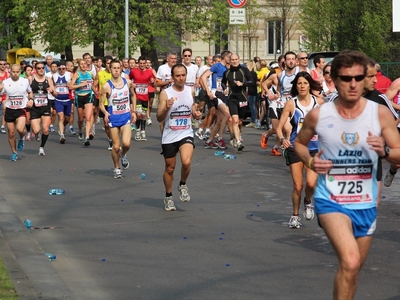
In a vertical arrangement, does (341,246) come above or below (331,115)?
below

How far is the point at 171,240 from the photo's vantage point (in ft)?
32.4

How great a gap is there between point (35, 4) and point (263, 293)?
43600mm

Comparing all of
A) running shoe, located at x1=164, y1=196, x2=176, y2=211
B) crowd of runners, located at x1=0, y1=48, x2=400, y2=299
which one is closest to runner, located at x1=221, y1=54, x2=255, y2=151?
crowd of runners, located at x1=0, y1=48, x2=400, y2=299

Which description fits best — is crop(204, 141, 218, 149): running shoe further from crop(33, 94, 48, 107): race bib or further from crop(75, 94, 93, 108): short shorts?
crop(75, 94, 93, 108): short shorts

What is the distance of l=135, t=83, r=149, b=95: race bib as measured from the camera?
950 inches

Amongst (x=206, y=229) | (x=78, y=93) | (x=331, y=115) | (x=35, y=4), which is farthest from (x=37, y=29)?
(x=331, y=115)

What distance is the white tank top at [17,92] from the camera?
18797 millimetres

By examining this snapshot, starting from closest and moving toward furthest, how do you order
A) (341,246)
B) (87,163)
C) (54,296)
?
(341,246)
(54,296)
(87,163)

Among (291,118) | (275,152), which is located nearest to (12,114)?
(275,152)

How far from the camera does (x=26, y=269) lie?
8.10m

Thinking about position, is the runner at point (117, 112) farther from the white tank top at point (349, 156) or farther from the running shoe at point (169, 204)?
the white tank top at point (349, 156)

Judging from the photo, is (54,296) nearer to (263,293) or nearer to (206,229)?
(263,293)

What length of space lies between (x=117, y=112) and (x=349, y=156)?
9.93 metres

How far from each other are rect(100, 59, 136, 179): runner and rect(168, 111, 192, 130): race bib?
307cm
